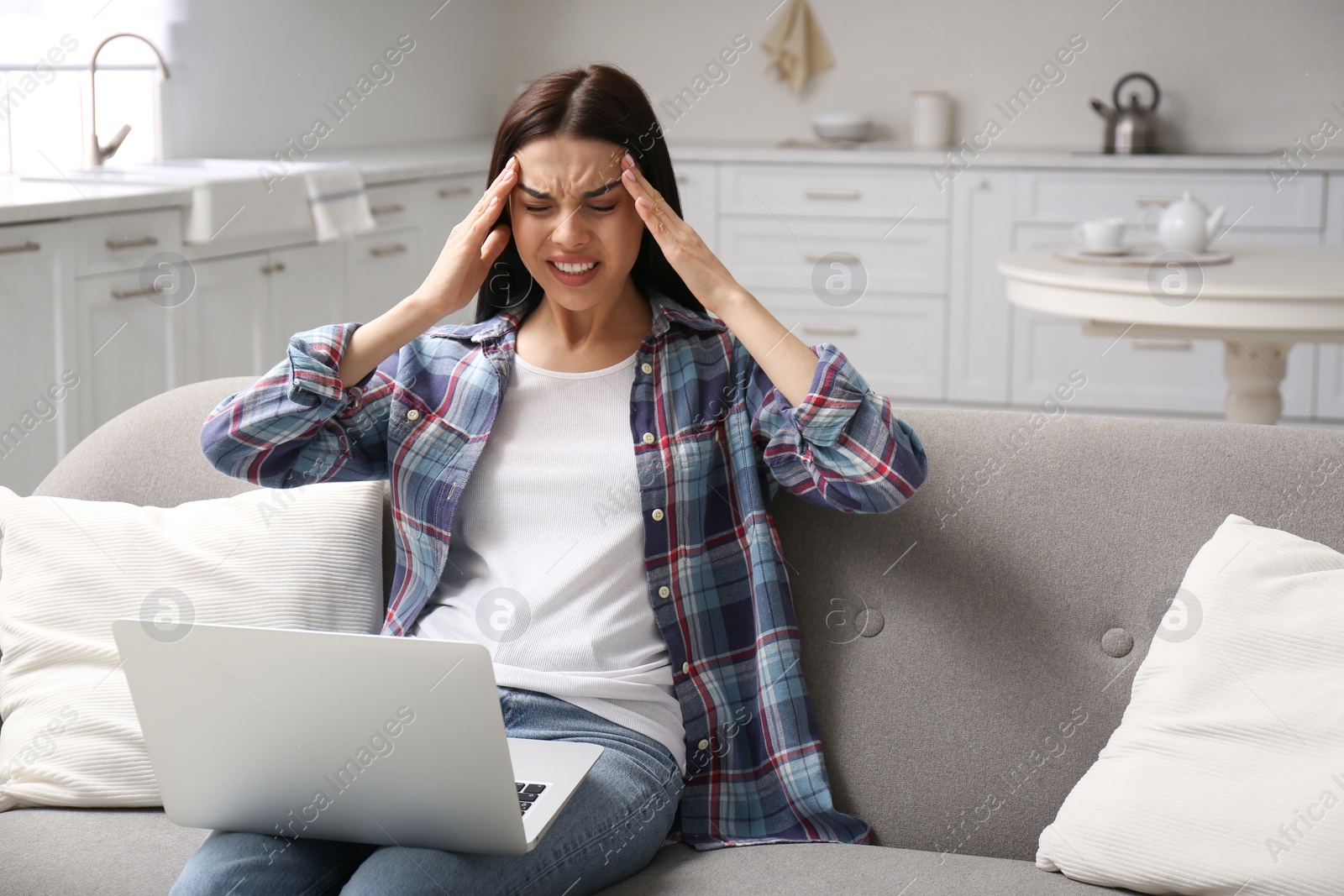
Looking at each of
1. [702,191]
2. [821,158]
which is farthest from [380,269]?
[821,158]

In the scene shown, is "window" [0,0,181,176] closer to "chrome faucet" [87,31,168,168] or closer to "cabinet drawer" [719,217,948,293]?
"chrome faucet" [87,31,168,168]

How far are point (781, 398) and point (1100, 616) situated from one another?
1.35 feet

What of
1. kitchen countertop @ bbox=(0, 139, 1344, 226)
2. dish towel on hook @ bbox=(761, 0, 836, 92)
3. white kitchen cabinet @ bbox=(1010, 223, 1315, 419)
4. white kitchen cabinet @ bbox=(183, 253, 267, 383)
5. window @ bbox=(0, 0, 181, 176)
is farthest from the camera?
dish towel on hook @ bbox=(761, 0, 836, 92)

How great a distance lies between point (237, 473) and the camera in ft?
4.72

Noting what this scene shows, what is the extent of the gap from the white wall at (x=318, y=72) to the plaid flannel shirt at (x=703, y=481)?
261 cm

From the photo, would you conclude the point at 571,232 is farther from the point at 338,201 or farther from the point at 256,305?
the point at 338,201

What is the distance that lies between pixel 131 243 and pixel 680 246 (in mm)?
1945

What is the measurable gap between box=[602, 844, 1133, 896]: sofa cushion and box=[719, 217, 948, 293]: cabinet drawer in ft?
11.9

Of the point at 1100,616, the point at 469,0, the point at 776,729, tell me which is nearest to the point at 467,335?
the point at 776,729

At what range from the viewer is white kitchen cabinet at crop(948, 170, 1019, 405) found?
4.63 meters

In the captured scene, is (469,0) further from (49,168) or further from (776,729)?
(776,729)

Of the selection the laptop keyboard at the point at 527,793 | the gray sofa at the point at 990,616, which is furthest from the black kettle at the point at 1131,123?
the laptop keyboard at the point at 527,793

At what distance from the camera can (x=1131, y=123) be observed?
4664mm

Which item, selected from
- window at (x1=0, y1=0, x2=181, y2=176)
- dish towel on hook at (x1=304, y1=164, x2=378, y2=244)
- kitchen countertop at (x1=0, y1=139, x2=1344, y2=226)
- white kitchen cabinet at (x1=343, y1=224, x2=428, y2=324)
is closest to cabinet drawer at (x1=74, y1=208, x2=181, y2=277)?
window at (x1=0, y1=0, x2=181, y2=176)
